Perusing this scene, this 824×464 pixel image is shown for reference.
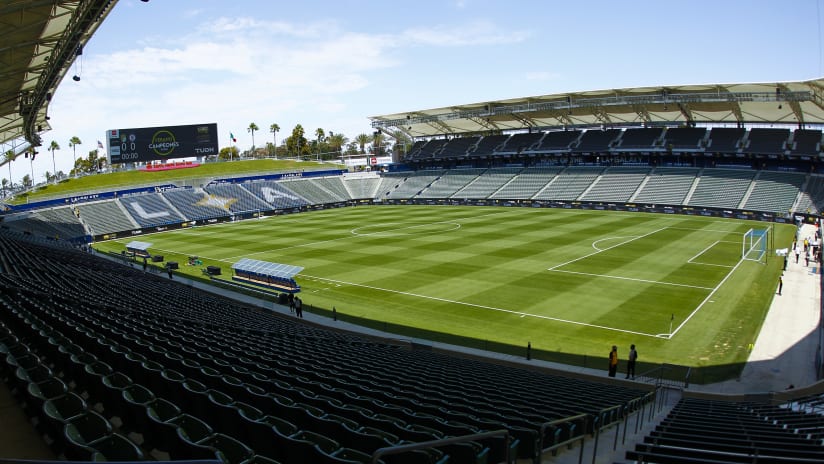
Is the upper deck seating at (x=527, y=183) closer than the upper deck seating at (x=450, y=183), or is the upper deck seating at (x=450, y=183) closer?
the upper deck seating at (x=527, y=183)

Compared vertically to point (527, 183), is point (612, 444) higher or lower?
lower

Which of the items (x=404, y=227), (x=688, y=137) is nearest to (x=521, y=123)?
(x=688, y=137)

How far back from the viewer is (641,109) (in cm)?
7444

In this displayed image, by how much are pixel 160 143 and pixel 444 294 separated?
224 feet

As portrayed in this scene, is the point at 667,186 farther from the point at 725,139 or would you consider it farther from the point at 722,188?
the point at 725,139

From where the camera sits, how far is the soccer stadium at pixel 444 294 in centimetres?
654

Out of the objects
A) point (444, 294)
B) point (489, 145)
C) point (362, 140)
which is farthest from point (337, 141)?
point (444, 294)

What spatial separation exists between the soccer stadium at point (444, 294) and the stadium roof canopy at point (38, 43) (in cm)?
19

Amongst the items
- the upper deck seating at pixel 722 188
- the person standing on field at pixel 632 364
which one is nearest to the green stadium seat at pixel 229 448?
the person standing on field at pixel 632 364

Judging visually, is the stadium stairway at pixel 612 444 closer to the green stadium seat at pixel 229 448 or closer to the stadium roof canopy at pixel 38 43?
the green stadium seat at pixel 229 448

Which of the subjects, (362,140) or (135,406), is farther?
(362,140)

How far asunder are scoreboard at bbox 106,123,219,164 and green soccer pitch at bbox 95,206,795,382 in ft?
76.4

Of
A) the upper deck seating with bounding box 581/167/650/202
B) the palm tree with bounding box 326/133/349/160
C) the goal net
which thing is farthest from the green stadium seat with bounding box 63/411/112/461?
the palm tree with bounding box 326/133/349/160

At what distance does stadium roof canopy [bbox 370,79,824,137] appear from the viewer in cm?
5953
